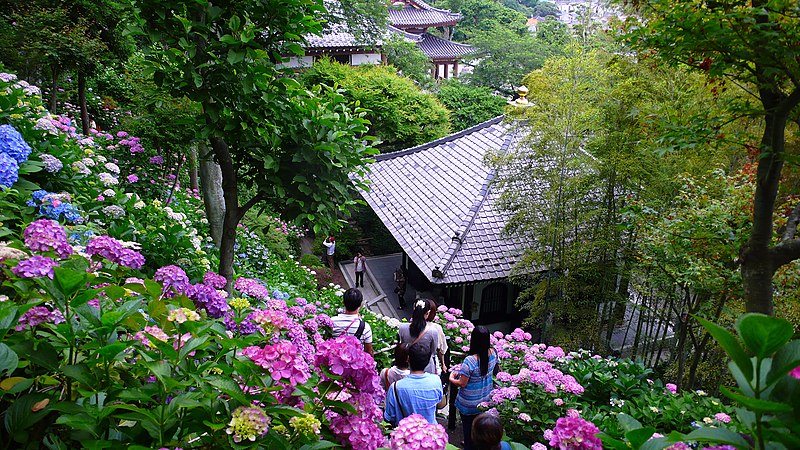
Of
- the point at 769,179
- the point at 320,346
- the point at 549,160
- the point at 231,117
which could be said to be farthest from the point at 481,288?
the point at 320,346

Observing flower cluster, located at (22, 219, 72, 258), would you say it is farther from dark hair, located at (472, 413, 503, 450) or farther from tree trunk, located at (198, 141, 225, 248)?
tree trunk, located at (198, 141, 225, 248)

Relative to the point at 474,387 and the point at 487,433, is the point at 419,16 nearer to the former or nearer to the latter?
the point at 474,387

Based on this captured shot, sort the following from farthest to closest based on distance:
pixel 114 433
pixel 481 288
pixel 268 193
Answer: pixel 481 288, pixel 268 193, pixel 114 433

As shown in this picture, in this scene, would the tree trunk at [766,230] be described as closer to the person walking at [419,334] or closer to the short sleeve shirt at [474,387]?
the short sleeve shirt at [474,387]

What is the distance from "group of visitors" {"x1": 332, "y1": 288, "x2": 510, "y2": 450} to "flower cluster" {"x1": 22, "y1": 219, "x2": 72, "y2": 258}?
1782mm

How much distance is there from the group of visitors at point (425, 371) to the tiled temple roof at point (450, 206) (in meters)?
3.81

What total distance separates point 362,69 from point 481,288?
942 centimetres

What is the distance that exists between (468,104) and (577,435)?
828 inches

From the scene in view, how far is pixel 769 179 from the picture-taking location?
9.91ft

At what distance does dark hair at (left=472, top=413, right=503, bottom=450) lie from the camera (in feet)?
7.23

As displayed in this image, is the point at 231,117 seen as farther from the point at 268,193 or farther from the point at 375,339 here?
the point at 375,339

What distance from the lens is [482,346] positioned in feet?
11.5

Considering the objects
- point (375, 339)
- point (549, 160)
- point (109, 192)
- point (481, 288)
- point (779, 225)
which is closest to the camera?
point (109, 192)

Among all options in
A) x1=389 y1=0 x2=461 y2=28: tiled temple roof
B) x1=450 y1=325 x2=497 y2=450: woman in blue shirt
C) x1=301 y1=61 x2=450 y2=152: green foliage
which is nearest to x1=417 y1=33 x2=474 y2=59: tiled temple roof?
x1=389 y1=0 x2=461 y2=28: tiled temple roof
